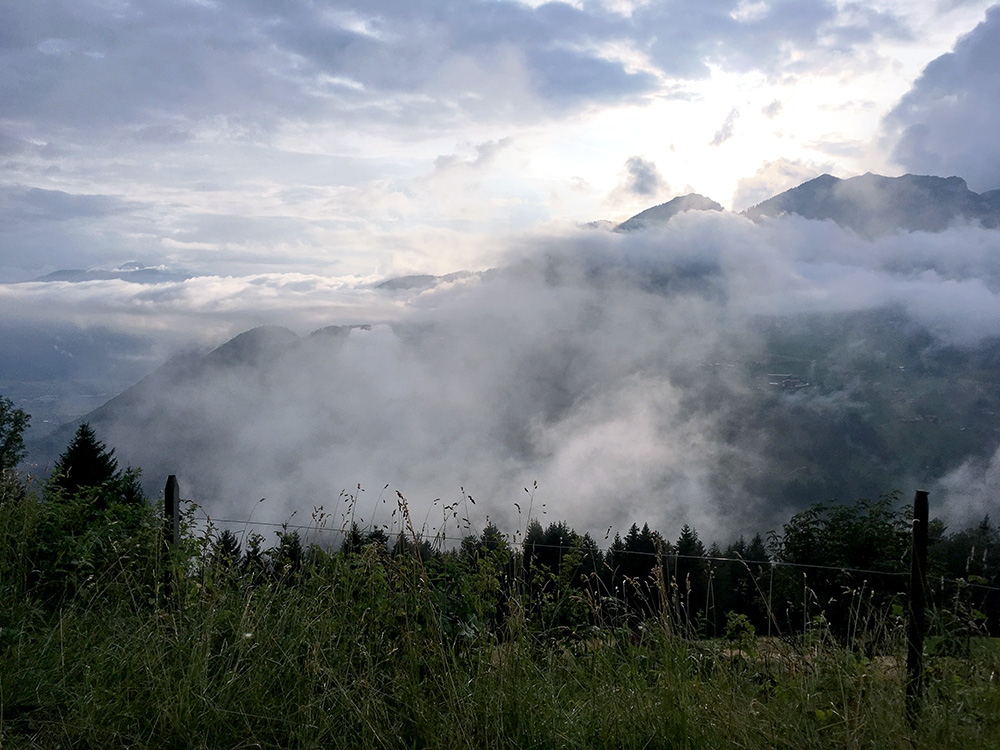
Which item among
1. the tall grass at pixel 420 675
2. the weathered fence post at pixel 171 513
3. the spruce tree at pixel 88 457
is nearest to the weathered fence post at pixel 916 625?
the tall grass at pixel 420 675

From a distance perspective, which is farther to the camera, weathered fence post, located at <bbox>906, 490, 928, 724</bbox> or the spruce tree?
the spruce tree

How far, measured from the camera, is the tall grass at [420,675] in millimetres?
3094

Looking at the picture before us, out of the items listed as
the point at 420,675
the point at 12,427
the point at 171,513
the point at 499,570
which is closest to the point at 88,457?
the point at 171,513

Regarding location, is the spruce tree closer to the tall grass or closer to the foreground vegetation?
the foreground vegetation

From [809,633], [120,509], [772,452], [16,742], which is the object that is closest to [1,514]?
[120,509]

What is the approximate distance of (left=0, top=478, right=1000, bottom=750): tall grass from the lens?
10.2 ft

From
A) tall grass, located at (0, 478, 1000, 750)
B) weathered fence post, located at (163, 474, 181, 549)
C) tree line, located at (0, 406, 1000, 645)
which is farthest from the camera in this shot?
weathered fence post, located at (163, 474, 181, 549)

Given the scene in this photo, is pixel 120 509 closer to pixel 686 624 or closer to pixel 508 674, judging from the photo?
pixel 508 674

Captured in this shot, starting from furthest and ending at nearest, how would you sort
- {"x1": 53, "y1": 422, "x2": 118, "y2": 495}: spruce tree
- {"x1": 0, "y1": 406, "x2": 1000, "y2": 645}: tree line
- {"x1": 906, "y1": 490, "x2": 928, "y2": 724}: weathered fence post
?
{"x1": 53, "y1": 422, "x2": 118, "y2": 495}: spruce tree
{"x1": 0, "y1": 406, "x2": 1000, "y2": 645}: tree line
{"x1": 906, "y1": 490, "x2": 928, "y2": 724}: weathered fence post

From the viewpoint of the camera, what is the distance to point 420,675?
358 centimetres

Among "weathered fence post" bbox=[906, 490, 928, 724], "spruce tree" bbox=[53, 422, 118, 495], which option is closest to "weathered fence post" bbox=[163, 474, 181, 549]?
"weathered fence post" bbox=[906, 490, 928, 724]

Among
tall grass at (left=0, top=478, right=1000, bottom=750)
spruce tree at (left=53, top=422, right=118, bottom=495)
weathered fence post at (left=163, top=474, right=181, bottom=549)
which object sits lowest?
spruce tree at (left=53, top=422, right=118, bottom=495)

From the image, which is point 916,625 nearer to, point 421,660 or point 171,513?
point 421,660

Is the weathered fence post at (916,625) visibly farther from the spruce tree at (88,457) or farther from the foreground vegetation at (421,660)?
the spruce tree at (88,457)
